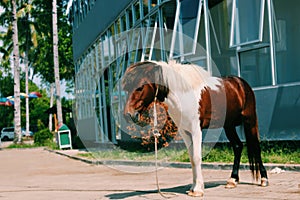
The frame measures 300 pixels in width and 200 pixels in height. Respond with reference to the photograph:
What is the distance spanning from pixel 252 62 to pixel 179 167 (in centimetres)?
335

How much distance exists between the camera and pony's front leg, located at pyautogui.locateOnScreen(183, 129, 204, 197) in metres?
7.75

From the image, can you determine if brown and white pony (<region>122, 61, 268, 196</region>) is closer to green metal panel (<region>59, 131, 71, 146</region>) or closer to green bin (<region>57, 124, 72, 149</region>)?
green bin (<region>57, 124, 72, 149</region>)

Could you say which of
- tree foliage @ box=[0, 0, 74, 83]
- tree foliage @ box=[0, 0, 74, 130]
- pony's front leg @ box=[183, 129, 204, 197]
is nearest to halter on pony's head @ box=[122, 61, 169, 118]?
pony's front leg @ box=[183, 129, 204, 197]

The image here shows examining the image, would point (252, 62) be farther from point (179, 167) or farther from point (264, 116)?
point (179, 167)

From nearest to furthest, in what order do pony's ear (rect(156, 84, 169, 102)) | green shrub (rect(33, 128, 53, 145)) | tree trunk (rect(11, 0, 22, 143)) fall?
pony's ear (rect(156, 84, 169, 102)), green shrub (rect(33, 128, 53, 145)), tree trunk (rect(11, 0, 22, 143))

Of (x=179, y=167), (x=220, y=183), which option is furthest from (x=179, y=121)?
(x=179, y=167)

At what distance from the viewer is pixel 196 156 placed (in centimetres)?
780

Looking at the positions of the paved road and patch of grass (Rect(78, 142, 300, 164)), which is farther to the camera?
patch of grass (Rect(78, 142, 300, 164))

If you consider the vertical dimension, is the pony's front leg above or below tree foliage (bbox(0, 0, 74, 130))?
below

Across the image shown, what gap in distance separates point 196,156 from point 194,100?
31.0 inches

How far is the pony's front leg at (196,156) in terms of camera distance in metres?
7.75

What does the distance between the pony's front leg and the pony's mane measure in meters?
0.66

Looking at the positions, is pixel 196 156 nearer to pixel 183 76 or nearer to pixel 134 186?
pixel 183 76

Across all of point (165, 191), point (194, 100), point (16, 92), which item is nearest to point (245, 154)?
point (165, 191)
